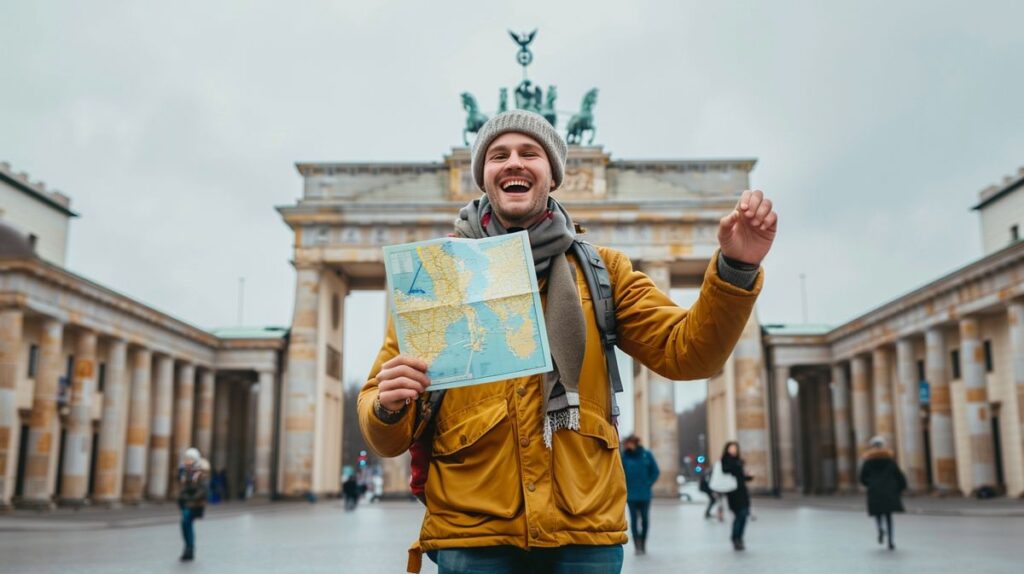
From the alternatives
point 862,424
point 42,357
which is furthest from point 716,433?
point 42,357

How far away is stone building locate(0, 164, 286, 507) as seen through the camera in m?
33.7

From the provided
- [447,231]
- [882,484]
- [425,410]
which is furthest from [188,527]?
[447,231]

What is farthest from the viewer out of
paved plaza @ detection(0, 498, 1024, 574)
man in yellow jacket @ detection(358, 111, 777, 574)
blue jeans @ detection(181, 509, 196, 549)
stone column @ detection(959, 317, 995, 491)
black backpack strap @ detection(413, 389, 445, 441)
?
stone column @ detection(959, 317, 995, 491)

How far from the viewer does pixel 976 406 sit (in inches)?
1411

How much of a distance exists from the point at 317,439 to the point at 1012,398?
29077 millimetres

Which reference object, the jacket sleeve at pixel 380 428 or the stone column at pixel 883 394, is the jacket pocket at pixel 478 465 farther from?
the stone column at pixel 883 394

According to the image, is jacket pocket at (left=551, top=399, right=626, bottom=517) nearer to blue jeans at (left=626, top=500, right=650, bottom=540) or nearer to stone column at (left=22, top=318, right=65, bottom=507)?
blue jeans at (left=626, top=500, right=650, bottom=540)

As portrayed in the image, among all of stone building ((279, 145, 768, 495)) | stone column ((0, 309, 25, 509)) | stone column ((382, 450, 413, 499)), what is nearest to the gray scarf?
stone column ((0, 309, 25, 509))

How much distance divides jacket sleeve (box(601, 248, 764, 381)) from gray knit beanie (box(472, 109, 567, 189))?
374 millimetres

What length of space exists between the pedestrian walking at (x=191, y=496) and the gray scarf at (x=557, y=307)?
1278cm

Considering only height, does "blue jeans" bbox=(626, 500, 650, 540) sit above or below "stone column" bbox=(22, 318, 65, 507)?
below

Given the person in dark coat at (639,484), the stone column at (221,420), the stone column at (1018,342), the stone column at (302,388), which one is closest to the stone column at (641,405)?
the stone column at (302,388)

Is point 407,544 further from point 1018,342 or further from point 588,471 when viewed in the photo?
point 1018,342

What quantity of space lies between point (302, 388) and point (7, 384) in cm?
1716
